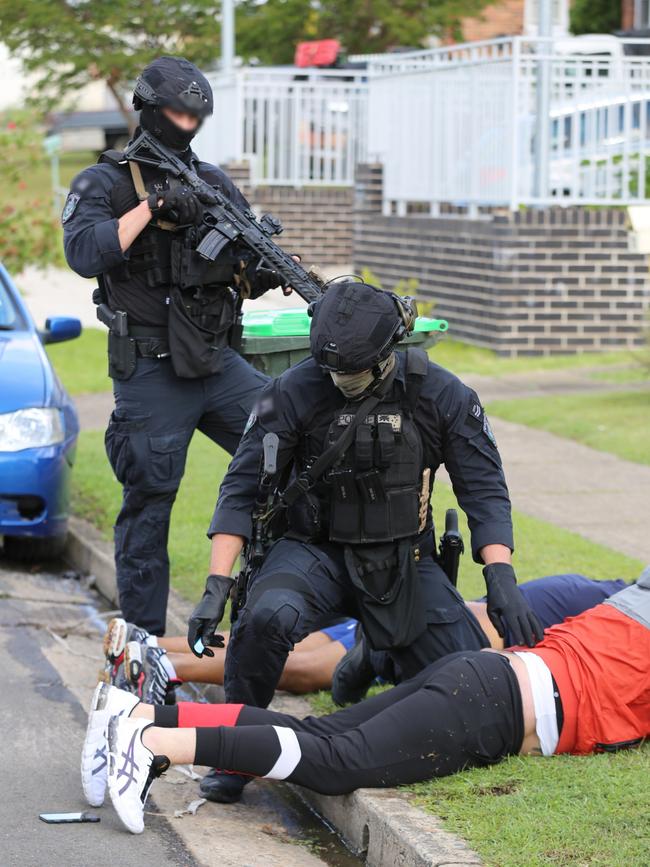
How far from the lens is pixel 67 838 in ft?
13.7

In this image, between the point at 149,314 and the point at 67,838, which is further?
the point at 149,314

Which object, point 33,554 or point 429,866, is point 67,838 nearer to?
point 429,866

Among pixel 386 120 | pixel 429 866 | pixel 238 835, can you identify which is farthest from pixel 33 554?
pixel 386 120

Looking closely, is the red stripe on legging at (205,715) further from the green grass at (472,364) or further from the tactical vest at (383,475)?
the green grass at (472,364)

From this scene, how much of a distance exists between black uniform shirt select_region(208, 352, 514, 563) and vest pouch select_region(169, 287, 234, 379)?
2.64ft

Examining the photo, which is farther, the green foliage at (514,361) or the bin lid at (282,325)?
the green foliage at (514,361)

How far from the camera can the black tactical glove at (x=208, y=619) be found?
447 centimetres

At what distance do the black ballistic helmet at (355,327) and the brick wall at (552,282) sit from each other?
30.1ft

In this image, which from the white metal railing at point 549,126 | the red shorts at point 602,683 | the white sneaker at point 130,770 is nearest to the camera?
the white sneaker at point 130,770

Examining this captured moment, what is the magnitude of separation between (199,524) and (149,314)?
95.0 inches

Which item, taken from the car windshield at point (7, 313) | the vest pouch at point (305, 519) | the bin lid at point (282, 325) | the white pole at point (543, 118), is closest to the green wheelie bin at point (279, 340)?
the bin lid at point (282, 325)

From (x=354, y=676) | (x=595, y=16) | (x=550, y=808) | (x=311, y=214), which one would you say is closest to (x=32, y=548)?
(x=354, y=676)

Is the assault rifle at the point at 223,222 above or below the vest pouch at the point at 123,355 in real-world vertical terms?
above

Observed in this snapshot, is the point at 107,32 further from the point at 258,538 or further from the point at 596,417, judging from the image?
the point at 258,538
